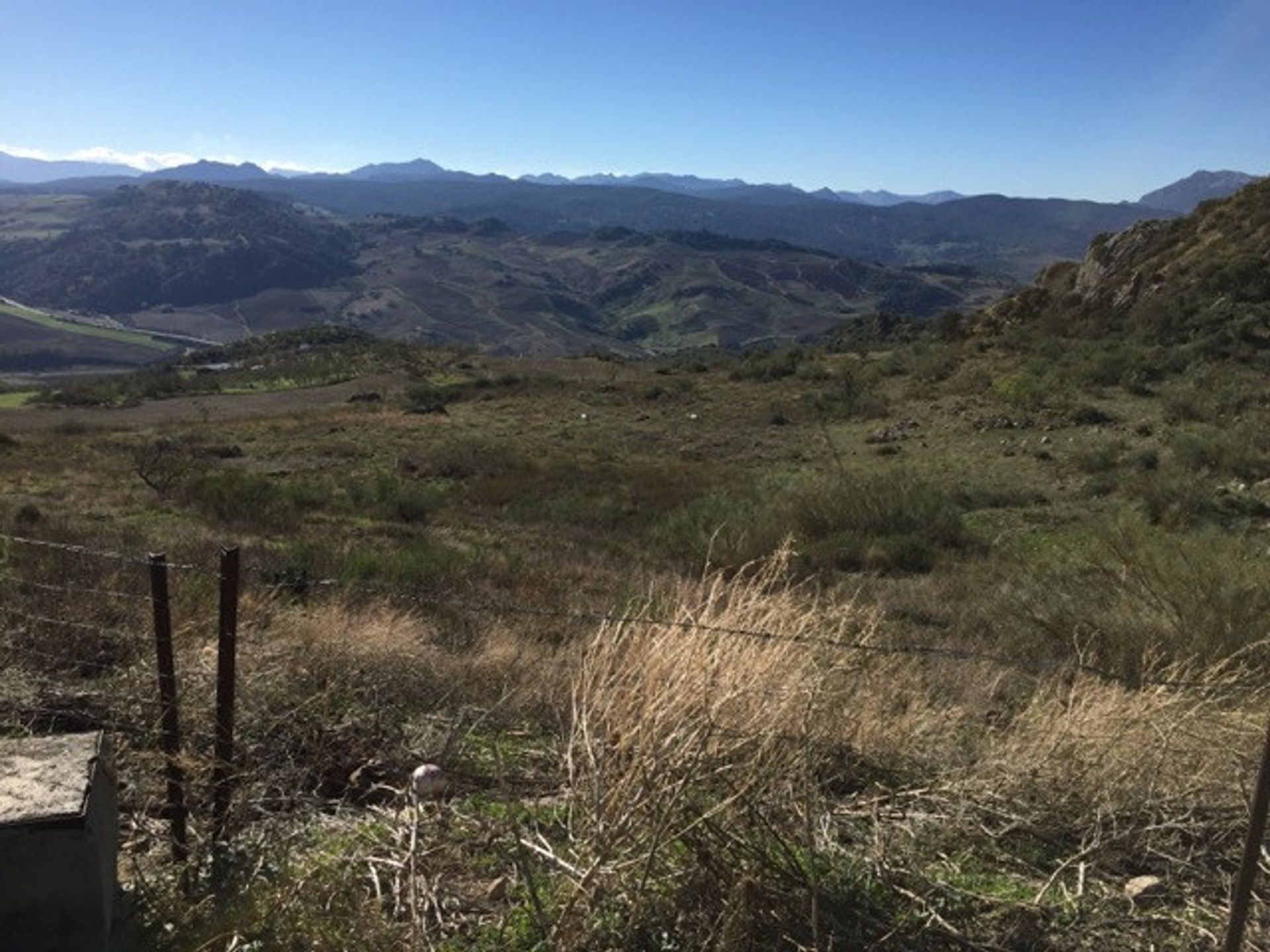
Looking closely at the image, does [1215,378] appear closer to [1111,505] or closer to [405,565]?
[1111,505]

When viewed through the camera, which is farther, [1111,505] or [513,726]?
[1111,505]

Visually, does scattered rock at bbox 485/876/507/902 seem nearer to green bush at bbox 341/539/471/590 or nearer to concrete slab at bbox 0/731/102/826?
concrete slab at bbox 0/731/102/826

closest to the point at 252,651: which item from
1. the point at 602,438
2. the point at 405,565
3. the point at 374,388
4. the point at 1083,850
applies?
the point at 1083,850

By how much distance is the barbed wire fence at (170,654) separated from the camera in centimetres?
394

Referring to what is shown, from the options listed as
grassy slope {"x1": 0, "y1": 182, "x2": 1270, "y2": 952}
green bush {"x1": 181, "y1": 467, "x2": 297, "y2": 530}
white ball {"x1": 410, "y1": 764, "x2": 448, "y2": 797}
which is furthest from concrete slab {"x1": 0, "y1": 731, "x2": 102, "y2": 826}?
green bush {"x1": 181, "y1": 467, "x2": 297, "y2": 530}

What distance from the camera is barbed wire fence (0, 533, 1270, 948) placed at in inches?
155

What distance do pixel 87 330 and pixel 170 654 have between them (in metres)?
169

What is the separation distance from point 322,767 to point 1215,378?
25312 mm

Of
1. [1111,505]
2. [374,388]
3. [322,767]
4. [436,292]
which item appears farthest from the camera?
[436,292]

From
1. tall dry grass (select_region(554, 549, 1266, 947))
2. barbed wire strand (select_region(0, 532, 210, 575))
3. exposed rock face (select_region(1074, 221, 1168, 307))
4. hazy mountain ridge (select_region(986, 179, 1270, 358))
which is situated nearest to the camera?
tall dry grass (select_region(554, 549, 1266, 947))

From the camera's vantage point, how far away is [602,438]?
33.3 metres

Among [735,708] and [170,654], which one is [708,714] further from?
[170,654]

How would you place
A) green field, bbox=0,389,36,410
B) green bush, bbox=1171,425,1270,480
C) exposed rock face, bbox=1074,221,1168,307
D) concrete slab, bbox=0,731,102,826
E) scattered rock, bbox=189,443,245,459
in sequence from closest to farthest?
concrete slab, bbox=0,731,102,826, green bush, bbox=1171,425,1270,480, scattered rock, bbox=189,443,245,459, exposed rock face, bbox=1074,221,1168,307, green field, bbox=0,389,36,410

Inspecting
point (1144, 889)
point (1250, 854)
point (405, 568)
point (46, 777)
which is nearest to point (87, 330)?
point (405, 568)
